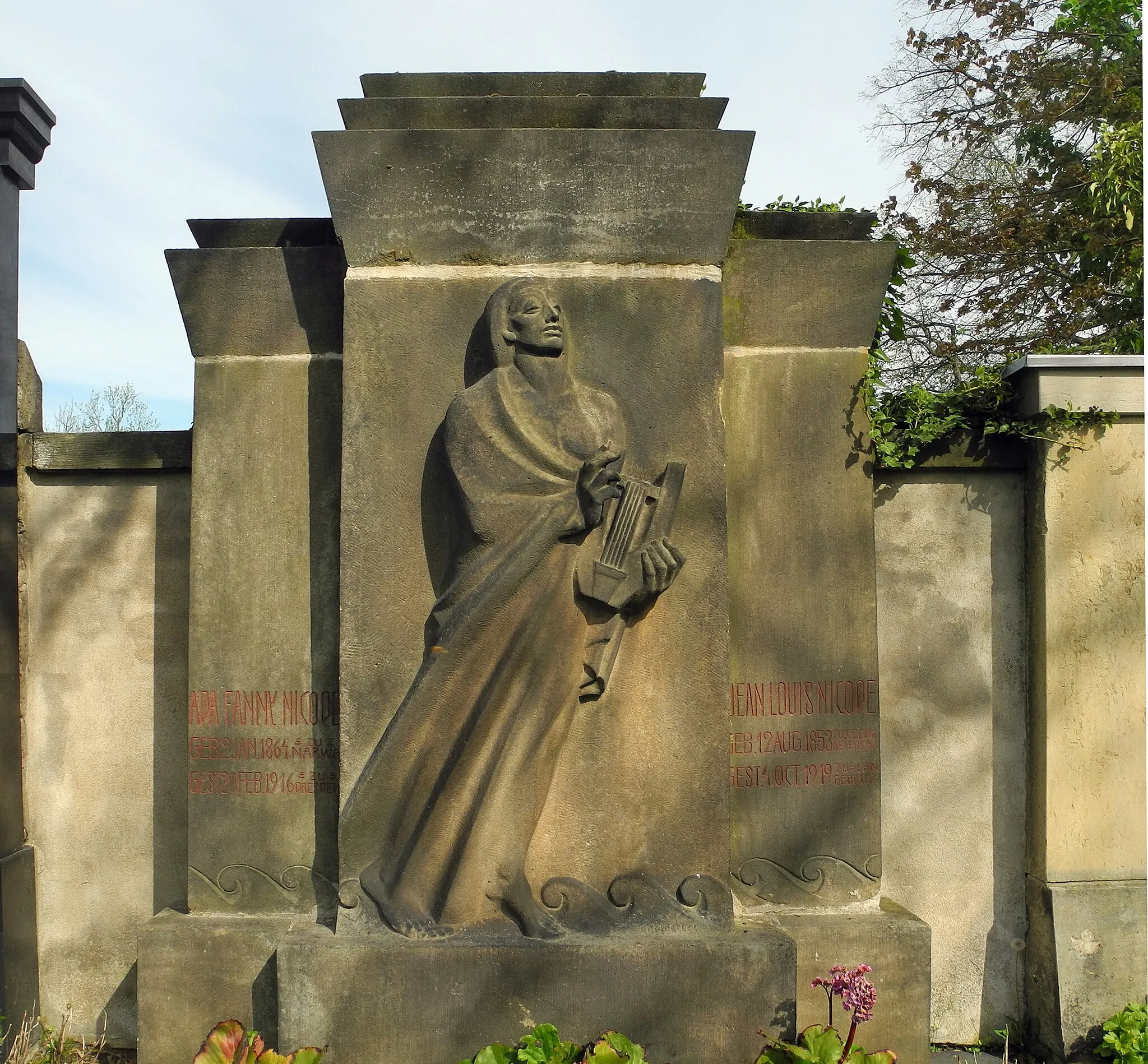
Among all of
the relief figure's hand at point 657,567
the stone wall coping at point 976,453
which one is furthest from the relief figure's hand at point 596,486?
the stone wall coping at point 976,453

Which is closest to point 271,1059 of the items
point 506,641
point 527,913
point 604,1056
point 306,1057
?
point 306,1057

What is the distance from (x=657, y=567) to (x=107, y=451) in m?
2.74

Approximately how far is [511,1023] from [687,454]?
2233mm

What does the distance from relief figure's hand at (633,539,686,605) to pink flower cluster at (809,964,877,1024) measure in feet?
4.79

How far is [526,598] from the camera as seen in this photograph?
407 cm

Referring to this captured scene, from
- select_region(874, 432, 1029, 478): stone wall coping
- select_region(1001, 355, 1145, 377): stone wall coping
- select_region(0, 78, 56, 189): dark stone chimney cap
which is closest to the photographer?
select_region(1001, 355, 1145, 377): stone wall coping

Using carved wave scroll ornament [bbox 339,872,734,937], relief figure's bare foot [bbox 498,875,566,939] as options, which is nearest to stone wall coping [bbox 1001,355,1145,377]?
carved wave scroll ornament [bbox 339,872,734,937]

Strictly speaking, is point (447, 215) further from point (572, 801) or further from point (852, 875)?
point (852, 875)

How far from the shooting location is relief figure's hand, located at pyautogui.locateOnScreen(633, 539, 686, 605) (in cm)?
410

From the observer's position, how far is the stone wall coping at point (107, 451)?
509cm

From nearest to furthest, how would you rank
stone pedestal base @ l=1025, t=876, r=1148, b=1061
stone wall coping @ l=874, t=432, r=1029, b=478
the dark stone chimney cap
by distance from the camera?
stone pedestal base @ l=1025, t=876, r=1148, b=1061 < stone wall coping @ l=874, t=432, r=1029, b=478 < the dark stone chimney cap

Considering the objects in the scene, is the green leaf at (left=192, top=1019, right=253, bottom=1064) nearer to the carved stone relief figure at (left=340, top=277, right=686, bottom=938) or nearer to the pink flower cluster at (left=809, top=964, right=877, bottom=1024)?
the carved stone relief figure at (left=340, top=277, right=686, bottom=938)

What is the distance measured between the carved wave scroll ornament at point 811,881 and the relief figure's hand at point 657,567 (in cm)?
127

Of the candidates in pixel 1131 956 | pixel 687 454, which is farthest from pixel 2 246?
pixel 1131 956
